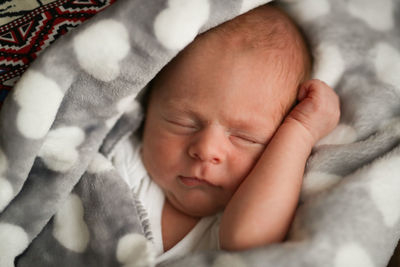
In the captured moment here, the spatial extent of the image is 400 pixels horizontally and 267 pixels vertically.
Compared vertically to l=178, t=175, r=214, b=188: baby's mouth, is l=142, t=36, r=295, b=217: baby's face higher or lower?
higher

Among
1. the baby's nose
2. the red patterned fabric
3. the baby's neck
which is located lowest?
the baby's neck

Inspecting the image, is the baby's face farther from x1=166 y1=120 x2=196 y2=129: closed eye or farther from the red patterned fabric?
the red patterned fabric

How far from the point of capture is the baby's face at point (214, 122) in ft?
3.38

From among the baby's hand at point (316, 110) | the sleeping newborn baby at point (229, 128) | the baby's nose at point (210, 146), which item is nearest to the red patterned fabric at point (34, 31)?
the sleeping newborn baby at point (229, 128)

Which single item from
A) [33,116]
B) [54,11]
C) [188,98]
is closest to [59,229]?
[33,116]

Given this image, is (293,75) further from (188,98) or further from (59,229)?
(59,229)

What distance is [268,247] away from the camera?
865 millimetres

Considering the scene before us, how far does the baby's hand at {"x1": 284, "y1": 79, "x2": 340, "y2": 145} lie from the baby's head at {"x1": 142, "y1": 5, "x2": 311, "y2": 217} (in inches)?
1.2

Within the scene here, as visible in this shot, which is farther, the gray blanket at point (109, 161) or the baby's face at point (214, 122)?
the baby's face at point (214, 122)

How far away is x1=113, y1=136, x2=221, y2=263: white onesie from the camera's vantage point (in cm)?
106

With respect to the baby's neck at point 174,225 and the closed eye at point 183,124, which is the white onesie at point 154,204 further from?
the closed eye at point 183,124

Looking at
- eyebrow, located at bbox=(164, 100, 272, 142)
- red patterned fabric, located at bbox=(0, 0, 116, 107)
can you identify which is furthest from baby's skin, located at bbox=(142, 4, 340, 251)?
red patterned fabric, located at bbox=(0, 0, 116, 107)

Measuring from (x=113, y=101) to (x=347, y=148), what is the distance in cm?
57

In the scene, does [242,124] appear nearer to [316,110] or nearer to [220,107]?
[220,107]
